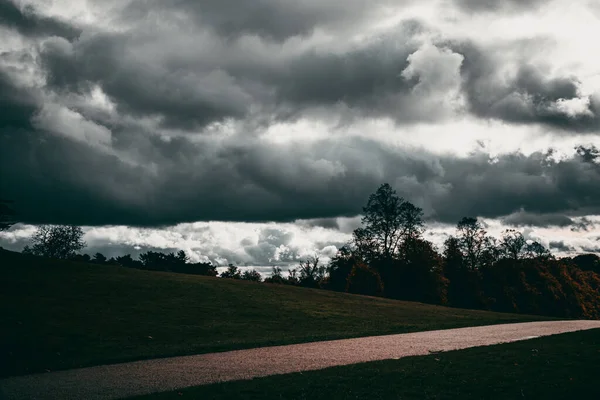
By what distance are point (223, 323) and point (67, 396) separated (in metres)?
19.4

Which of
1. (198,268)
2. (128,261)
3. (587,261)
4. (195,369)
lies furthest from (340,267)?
(587,261)

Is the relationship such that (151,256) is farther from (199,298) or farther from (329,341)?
Answer: (329,341)

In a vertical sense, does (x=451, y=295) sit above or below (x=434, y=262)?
below

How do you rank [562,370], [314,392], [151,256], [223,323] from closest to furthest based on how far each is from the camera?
[314,392] → [562,370] → [223,323] → [151,256]

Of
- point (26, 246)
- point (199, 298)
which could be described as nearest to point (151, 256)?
point (26, 246)

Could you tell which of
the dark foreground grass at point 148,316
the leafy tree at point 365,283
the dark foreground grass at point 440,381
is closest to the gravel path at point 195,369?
the dark foreground grass at point 440,381

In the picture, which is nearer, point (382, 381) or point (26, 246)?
point (382, 381)

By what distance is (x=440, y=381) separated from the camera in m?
14.1

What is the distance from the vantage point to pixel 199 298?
42.3 m

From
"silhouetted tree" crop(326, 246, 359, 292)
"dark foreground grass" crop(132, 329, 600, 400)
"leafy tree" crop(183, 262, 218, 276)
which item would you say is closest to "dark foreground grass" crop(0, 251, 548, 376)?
"dark foreground grass" crop(132, 329, 600, 400)

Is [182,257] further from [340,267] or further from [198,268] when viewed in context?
[340,267]

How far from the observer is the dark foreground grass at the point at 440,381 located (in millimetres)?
12578

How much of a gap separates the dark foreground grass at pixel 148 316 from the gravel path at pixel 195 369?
2.21 m

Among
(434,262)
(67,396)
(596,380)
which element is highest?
(434,262)
